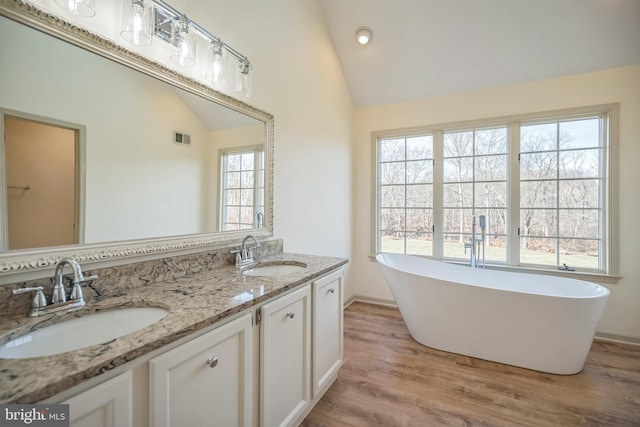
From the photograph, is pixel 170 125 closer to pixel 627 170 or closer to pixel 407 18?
pixel 407 18

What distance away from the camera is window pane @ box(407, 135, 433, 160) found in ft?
11.6

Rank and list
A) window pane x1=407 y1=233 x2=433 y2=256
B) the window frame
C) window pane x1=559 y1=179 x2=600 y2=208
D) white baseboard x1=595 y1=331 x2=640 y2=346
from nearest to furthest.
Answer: the window frame, white baseboard x1=595 y1=331 x2=640 y2=346, window pane x1=559 y1=179 x2=600 y2=208, window pane x1=407 y1=233 x2=433 y2=256

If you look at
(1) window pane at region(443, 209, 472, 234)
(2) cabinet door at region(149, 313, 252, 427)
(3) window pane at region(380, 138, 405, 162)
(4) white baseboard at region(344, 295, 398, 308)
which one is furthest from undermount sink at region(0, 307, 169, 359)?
(3) window pane at region(380, 138, 405, 162)

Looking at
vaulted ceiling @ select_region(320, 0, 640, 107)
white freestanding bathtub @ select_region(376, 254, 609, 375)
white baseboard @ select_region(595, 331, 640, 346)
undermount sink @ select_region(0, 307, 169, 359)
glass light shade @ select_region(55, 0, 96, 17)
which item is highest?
vaulted ceiling @ select_region(320, 0, 640, 107)

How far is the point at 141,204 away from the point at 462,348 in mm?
2625

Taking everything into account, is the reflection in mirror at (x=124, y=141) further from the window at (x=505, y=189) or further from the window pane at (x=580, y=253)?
the window pane at (x=580, y=253)

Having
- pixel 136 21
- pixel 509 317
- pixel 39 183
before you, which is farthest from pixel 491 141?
pixel 39 183

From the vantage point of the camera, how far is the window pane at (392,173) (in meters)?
3.71

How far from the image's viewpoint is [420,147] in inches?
142

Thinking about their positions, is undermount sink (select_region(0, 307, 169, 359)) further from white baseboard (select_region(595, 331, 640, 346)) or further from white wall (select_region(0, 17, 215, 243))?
white baseboard (select_region(595, 331, 640, 346))

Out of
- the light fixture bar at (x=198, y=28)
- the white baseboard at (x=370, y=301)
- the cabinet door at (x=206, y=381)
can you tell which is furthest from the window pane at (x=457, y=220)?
the cabinet door at (x=206, y=381)

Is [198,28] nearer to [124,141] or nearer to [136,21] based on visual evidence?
[136,21]

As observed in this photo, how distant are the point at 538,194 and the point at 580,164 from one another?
0.45 m

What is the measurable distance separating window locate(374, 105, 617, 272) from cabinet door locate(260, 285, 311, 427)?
2.37m
